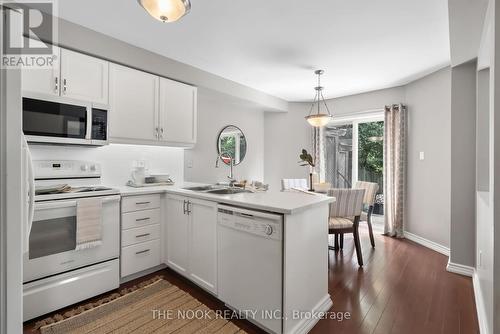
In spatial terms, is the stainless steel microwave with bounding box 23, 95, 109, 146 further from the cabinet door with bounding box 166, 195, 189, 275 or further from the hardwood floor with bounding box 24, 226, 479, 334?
the hardwood floor with bounding box 24, 226, 479, 334

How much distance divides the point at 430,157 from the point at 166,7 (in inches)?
150

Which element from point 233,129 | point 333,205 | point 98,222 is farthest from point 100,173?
point 333,205

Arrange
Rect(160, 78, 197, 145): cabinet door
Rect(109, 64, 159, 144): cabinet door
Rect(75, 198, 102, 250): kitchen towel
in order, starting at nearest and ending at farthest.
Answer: Rect(75, 198, 102, 250): kitchen towel, Rect(109, 64, 159, 144): cabinet door, Rect(160, 78, 197, 145): cabinet door

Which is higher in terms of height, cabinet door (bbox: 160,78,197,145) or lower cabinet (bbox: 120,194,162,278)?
cabinet door (bbox: 160,78,197,145)

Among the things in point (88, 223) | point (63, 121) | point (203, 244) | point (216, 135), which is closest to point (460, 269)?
point (203, 244)

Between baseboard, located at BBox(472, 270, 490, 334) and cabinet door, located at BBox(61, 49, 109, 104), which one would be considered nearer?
baseboard, located at BBox(472, 270, 490, 334)

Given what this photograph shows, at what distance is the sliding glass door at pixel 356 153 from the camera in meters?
4.37

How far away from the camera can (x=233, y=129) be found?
439 cm

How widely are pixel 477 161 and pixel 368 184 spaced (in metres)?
1.31

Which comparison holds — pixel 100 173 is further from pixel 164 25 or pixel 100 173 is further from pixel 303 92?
pixel 303 92

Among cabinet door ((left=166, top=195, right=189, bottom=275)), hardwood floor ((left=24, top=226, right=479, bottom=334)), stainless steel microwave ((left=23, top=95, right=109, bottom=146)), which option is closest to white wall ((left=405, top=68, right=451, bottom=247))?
hardwood floor ((left=24, top=226, right=479, bottom=334))

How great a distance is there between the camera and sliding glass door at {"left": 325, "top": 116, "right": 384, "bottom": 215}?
172 inches

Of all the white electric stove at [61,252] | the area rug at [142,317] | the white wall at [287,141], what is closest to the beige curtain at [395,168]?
the white wall at [287,141]

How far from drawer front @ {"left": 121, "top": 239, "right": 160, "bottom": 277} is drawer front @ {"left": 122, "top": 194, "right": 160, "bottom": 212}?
1.22ft
